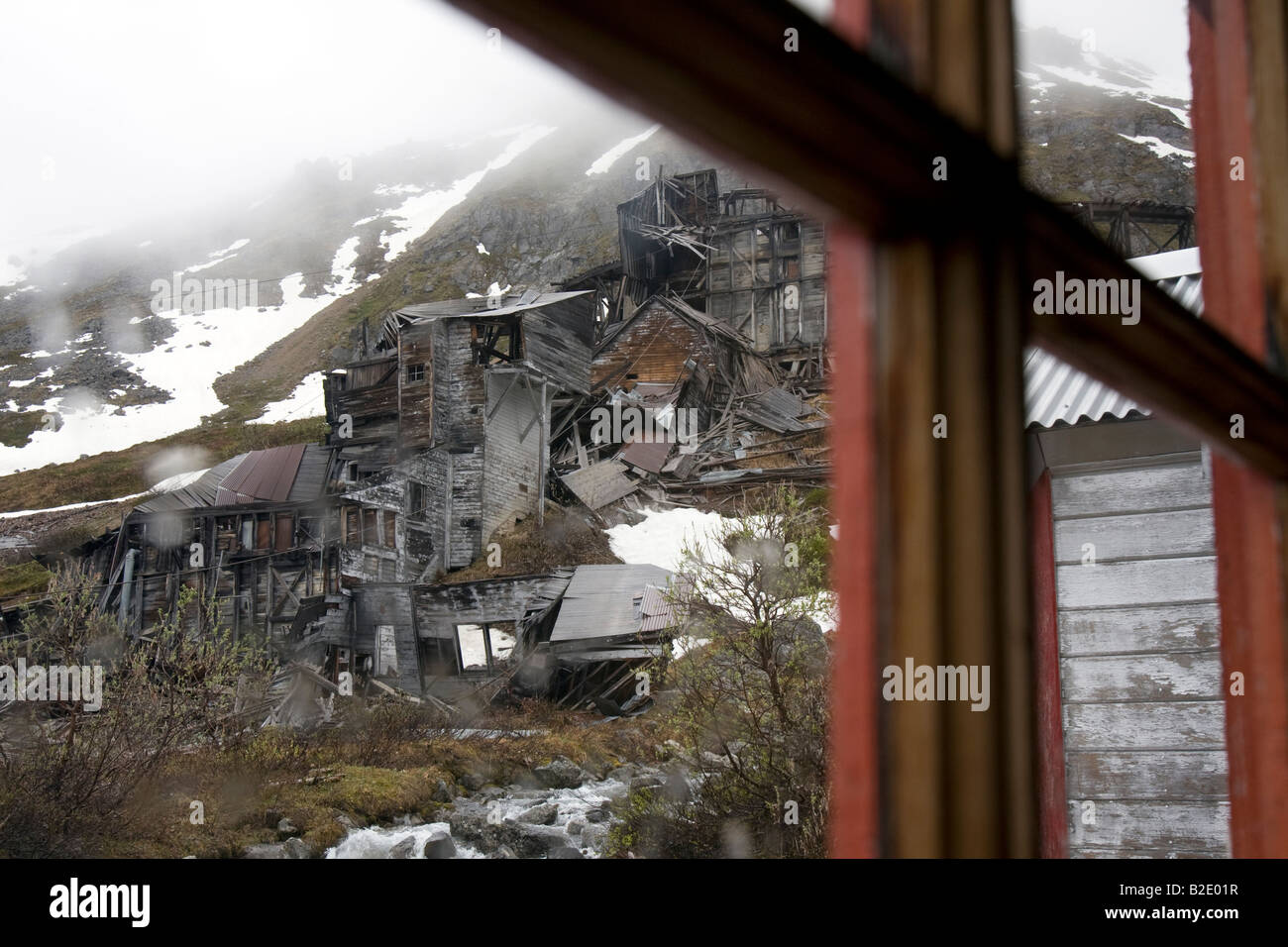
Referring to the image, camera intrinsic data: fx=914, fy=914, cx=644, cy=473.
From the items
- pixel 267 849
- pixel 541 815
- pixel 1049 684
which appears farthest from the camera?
pixel 541 815

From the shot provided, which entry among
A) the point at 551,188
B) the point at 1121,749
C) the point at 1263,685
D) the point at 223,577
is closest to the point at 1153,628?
the point at 1121,749

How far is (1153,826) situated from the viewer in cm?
371

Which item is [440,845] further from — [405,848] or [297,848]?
[297,848]

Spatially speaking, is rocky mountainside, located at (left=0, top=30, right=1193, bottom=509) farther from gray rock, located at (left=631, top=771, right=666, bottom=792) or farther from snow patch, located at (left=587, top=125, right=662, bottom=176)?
gray rock, located at (left=631, top=771, right=666, bottom=792)

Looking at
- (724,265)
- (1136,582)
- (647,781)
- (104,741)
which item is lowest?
(647,781)

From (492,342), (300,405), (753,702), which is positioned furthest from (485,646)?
(300,405)

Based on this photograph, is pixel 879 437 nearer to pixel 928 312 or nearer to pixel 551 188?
pixel 928 312

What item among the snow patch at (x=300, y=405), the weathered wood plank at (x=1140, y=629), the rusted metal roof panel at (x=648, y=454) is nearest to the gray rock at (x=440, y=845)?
the weathered wood plank at (x=1140, y=629)

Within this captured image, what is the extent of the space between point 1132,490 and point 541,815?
9306 mm

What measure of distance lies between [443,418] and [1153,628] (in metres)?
18.6

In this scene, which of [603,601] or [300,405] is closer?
[603,601]

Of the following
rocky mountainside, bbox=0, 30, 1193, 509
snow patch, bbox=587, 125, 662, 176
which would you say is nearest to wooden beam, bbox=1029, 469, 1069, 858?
rocky mountainside, bbox=0, 30, 1193, 509

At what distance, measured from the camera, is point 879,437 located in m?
0.46
